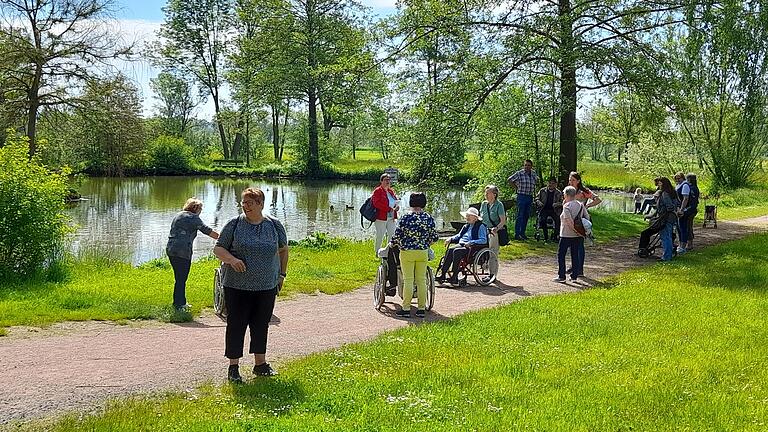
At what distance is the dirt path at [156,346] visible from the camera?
611cm

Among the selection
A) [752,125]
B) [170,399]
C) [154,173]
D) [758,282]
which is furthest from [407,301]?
[154,173]

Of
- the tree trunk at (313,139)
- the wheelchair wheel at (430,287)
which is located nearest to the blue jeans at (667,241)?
the wheelchair wheel at (430,287)

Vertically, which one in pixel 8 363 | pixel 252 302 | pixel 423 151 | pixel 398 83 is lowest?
pixel 8 363

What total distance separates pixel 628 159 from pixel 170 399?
4457 centimetres

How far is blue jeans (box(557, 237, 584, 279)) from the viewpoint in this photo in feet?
41.5

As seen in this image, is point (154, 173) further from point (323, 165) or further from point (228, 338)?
point (228, 338)

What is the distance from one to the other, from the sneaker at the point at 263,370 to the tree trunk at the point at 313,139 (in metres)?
43.6

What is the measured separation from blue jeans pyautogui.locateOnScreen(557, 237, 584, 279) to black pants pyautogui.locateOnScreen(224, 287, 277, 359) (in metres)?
7.44

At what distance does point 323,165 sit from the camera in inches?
2131

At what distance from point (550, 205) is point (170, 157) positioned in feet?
148

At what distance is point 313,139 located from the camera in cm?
5219

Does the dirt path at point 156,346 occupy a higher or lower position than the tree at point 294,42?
lower

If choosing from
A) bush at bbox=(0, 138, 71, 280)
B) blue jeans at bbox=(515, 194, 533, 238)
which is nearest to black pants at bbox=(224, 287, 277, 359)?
bush at bbox=(0, 138, 71, 280)

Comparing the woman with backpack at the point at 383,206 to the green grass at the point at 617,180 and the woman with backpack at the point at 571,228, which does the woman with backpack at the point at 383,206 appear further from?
the green grass at the point at 617,180
